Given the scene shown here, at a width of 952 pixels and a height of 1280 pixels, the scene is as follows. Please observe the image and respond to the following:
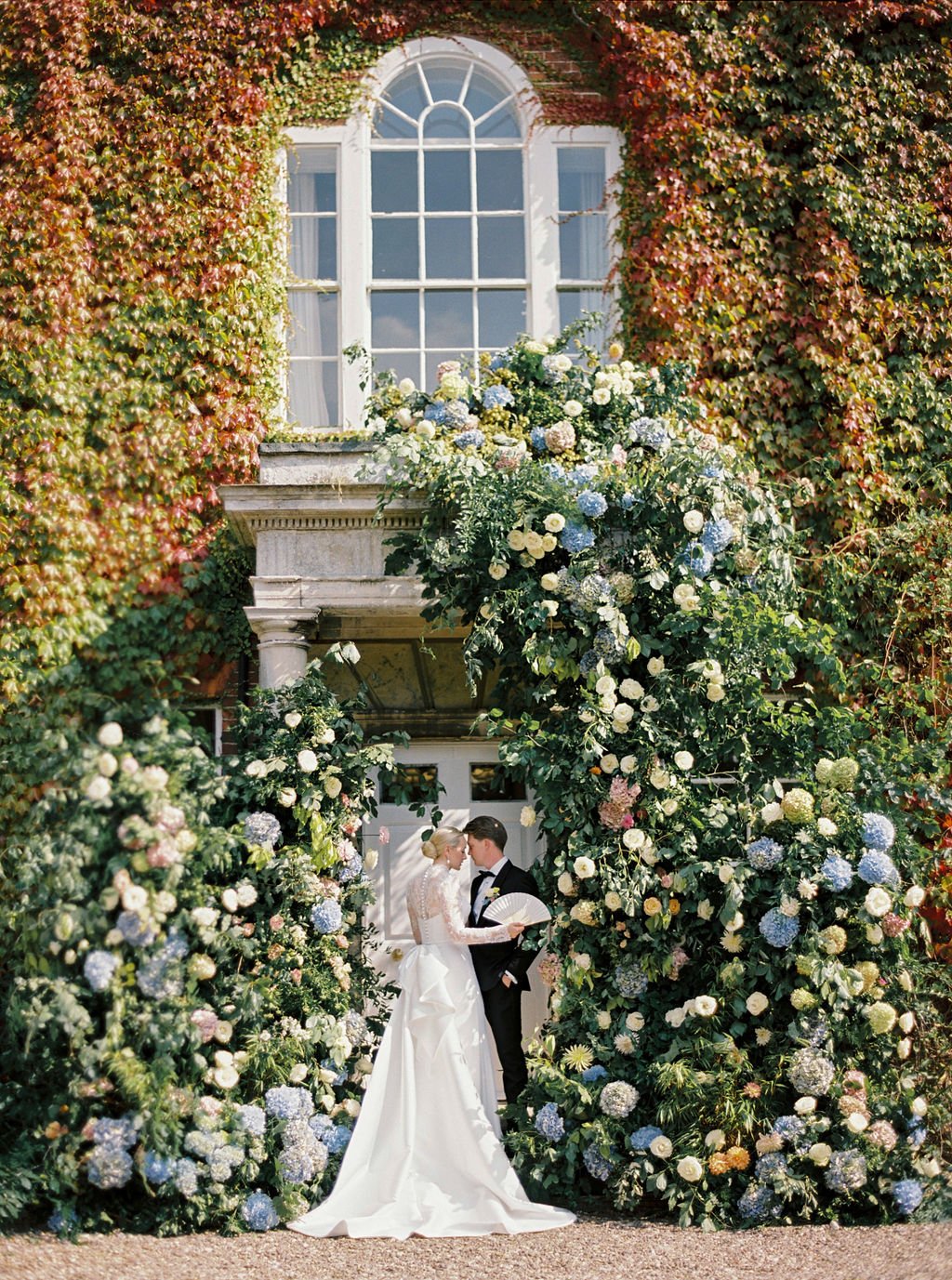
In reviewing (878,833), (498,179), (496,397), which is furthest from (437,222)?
(878,833)

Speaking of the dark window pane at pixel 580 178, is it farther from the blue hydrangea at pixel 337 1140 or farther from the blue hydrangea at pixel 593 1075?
the blue hydrangea at pixel 337 1140

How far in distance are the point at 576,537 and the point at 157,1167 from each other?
3634 mm

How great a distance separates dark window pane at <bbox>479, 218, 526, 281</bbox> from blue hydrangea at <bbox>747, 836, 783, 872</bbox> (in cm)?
493

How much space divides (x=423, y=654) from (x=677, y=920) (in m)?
3.02

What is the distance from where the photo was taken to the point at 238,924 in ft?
19.5

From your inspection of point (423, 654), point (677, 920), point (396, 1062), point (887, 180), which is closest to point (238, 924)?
point (396, 1062)

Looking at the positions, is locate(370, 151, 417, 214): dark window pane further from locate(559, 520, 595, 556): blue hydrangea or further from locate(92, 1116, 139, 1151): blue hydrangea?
locate(92, 1116, 139, 1151): blue hydrangea

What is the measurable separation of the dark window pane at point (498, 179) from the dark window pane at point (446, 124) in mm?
238

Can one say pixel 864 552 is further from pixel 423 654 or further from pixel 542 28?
pixel 542 28

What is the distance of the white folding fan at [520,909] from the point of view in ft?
21.5

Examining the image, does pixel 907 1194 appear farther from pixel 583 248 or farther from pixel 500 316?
pixel 583 248

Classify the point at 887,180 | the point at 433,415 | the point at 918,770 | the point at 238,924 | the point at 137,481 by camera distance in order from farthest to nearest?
1. the point at 887,180
2. the point at 137,481
3. the point at 433,415
4. the point at 918,770
5. the point at 238,924

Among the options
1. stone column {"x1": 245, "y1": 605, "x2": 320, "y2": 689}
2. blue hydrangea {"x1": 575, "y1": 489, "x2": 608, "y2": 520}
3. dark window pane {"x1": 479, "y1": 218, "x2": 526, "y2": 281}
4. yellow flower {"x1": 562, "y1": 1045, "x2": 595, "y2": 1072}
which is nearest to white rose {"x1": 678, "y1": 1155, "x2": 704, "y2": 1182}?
yellow flower {"x1": 562, "y1": 1045, "x2": 595, "y2": 1072}

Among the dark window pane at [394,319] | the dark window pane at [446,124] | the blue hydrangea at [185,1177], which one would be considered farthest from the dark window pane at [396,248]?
the blue hydrangea at [185,1177]
